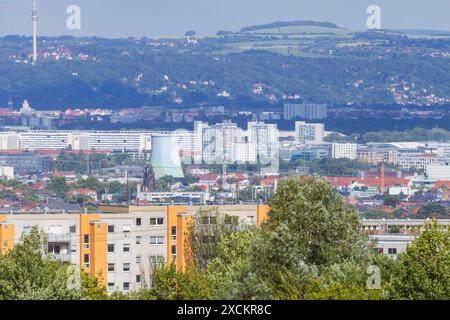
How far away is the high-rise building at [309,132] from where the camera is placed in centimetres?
6894

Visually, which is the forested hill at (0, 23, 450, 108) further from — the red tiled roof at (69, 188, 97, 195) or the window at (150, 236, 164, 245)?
the window at (150, 236, 164, 245)

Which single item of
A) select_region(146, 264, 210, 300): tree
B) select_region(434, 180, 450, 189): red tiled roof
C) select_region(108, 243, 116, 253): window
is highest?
select_region(146, 264, 210, 300): tree

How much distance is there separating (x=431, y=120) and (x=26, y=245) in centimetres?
6970

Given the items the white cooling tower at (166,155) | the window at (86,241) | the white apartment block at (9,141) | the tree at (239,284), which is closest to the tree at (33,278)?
the tree at (239,284)

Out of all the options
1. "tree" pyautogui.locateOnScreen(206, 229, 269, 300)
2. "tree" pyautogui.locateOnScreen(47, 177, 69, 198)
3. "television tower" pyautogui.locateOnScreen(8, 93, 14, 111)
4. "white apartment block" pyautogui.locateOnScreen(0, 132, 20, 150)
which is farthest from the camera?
"television tower" pyautogui.locateOnScreen(8, 93, 14, 111)

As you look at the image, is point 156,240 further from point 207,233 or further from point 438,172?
point 438,172

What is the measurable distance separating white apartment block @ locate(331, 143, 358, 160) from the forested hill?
90.5 feet

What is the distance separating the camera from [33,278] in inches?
332

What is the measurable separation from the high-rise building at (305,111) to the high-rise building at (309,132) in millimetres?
8519

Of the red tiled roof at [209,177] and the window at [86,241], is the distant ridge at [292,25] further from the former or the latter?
the window at [86,241]

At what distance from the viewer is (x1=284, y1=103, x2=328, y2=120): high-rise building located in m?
80.8

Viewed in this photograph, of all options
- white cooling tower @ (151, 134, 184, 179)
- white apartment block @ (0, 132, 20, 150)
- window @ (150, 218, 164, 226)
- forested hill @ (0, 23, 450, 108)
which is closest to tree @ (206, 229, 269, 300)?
window @ (150, 218, 164, 226)

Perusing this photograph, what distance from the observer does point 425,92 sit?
8912 centimetres
